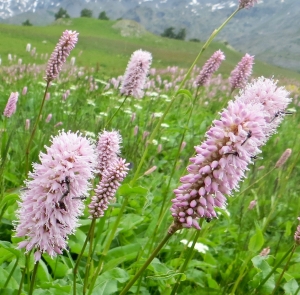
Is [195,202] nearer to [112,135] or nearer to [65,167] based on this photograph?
[65,167]

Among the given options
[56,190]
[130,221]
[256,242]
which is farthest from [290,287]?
[56,190]

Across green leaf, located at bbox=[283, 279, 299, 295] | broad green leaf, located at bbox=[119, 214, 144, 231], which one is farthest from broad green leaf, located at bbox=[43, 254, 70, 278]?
green leaf, located at bbox=[283, 279, 299, 295]

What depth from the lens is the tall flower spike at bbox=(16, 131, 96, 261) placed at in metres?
1.82

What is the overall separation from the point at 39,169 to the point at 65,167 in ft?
0.44

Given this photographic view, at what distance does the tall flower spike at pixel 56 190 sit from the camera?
1.82 meters

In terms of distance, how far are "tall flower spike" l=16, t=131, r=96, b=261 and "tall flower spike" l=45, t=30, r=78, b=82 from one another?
1742mm

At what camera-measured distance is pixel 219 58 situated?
13.4 feet

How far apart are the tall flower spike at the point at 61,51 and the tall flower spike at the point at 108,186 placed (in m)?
1.62

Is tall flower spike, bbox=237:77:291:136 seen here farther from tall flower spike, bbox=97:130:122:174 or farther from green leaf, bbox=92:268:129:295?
green leaf, bbox=92:268:129:295

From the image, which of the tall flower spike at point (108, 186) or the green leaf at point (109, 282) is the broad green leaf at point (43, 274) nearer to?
the green leaf at point (109, 282)

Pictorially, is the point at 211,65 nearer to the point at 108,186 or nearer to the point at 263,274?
the point at 263,274

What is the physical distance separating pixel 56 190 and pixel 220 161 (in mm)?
685

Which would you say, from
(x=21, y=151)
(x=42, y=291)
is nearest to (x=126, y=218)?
(x=42, y=291)

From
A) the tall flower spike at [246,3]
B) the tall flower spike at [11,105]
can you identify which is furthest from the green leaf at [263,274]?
the tall flower spike at [11,105]
